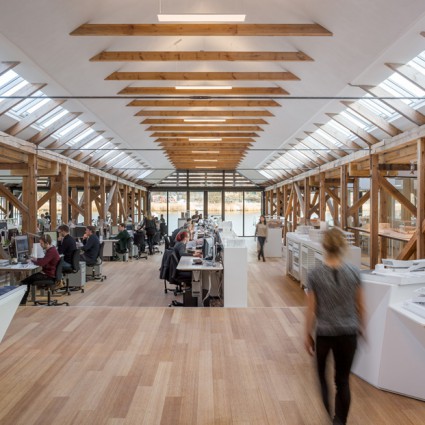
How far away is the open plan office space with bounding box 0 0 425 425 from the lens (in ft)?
10.5

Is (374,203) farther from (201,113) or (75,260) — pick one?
(75,260)

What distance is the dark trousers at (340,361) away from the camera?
2.54m

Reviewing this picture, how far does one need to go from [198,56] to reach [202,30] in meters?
0.91

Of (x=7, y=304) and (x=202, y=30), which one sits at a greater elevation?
(x=202, y=30)

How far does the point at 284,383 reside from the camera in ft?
11.4

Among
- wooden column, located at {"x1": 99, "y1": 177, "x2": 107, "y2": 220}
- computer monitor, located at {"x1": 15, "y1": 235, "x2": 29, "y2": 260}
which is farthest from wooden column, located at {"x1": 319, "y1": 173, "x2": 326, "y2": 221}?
computer monitor, located at {"x1": 15, "y1": 235, "x2": 29, "y2": 260}

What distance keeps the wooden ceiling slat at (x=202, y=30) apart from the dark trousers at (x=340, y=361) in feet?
11.6

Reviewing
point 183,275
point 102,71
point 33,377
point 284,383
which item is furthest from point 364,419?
point 102,71

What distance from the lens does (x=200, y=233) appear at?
10.5 m

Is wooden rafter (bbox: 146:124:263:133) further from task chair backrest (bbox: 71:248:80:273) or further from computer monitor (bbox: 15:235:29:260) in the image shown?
computer monitor (bbox: 15:235:29:260)

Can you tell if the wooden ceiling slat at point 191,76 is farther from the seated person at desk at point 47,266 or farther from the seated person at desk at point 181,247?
the seated person at desk at point 47,266

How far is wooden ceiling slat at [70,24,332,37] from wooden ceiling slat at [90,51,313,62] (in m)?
0.84

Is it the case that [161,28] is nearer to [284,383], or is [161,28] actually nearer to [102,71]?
[102,71]

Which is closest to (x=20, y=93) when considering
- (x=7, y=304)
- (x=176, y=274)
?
(x=176, y=274)
